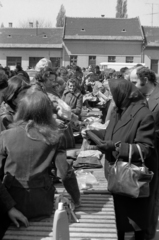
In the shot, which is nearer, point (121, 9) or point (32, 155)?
point (32, 155)

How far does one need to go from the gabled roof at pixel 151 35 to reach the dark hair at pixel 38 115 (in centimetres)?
4736

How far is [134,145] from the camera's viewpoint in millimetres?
3080

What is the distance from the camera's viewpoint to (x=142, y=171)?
305 cm

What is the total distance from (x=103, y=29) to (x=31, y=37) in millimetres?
9998

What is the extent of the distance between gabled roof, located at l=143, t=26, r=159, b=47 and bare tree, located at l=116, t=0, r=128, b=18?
2757 centimetres

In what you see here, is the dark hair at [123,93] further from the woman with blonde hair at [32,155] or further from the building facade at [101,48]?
the building facade at [101,48]

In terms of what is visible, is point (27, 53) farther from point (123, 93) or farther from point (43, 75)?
point (123, 93)

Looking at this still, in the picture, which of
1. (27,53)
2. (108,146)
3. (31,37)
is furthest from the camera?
(31,37)

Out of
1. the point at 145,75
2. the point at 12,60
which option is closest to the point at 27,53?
the point at 12,60

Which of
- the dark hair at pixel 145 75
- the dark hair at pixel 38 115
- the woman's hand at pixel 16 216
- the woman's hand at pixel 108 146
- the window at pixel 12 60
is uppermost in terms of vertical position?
the window at pixel 12 60

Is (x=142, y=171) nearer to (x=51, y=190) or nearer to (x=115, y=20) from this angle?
(x=51, y=190)

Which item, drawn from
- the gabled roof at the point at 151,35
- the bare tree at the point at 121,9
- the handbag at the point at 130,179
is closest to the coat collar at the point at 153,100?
the handbag at the point at 130,179

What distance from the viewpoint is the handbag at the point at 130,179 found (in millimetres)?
3016

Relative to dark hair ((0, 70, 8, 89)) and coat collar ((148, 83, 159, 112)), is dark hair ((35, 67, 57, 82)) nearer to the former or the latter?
dark hair ((0, 70, 8, 89))
